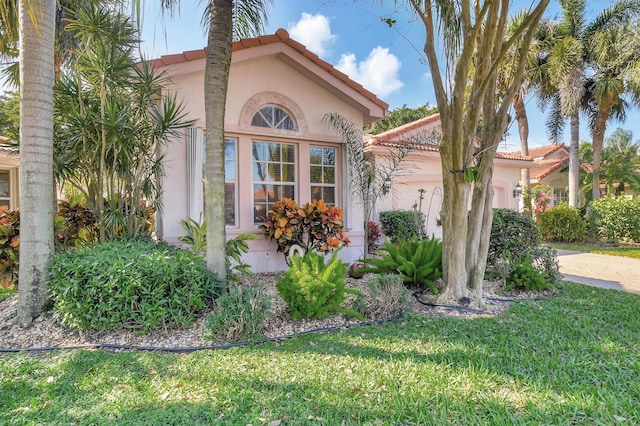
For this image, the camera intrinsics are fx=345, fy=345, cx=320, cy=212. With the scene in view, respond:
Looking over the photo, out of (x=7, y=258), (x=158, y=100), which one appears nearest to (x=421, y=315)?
(x=158, y=100)

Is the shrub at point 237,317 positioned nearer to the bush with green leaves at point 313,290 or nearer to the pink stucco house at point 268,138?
the bush with green leaves at point 313,290

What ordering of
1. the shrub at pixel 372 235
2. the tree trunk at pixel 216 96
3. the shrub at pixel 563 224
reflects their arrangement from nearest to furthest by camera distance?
the tree trunk at pixel 216 96 → the shrub at pixel 372 235 → the shrub at pixel 563 224

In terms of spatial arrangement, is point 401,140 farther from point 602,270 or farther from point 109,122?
point 109,122

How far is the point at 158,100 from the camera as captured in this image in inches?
271

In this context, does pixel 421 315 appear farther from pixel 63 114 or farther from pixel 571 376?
pixel 63 114

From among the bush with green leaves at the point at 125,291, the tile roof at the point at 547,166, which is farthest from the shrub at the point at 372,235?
the tile roof at the point at 547,166

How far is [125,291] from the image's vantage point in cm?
415

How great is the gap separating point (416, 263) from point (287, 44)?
5.47 meters

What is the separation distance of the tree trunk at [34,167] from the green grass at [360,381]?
3.33ft

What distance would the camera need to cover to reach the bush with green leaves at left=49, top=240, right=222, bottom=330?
4168 mm

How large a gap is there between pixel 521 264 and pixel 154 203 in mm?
7071

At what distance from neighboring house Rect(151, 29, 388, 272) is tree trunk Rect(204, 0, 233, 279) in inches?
82.8

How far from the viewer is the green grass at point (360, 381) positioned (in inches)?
104

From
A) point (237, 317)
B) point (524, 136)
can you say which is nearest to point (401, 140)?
point (237, 317)
